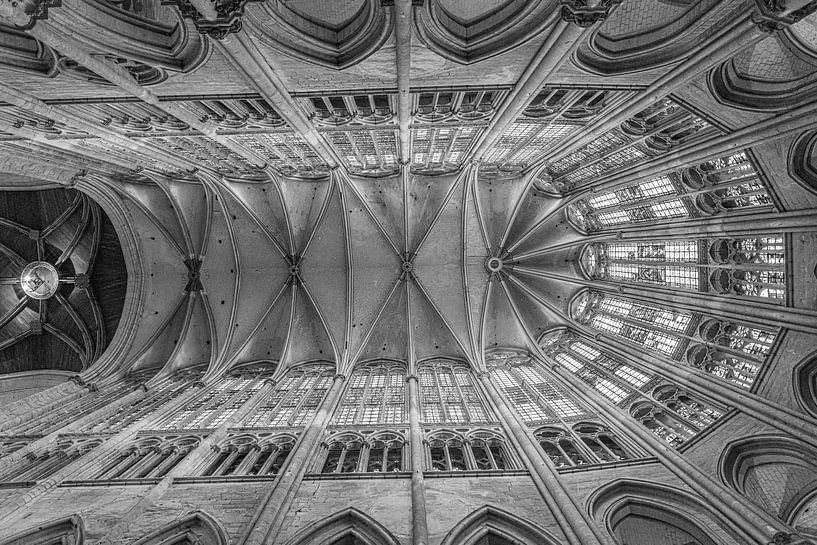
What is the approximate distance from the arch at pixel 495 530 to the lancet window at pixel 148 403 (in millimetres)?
11700

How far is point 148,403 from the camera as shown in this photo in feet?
57.1

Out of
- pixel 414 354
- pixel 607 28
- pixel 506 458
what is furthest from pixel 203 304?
pixel 607 28

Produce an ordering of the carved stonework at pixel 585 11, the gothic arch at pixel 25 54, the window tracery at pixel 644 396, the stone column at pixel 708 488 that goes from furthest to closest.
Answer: the window tracery at pixel 644 396 < the gothic arch at pixel 25 54 < the stone column at pixel 708 488 < the carved stonework at pixel 585 11

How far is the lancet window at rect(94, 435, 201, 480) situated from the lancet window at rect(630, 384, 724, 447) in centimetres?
1356

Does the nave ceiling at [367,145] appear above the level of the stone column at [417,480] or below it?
above

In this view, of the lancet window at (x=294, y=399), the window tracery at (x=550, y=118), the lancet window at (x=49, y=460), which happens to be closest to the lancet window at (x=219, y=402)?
the lancet window at (x=294, y=399)

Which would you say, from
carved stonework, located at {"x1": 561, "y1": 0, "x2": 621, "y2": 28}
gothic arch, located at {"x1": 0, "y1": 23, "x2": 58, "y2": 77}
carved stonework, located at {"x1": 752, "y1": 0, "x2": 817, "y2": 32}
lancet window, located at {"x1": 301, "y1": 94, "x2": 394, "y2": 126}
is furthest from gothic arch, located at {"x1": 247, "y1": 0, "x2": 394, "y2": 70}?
carved stonework, located at {"x1": 752, "y1": 0, "x2": 817, "y2": 32}

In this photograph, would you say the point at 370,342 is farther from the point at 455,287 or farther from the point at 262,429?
the point at 262,429

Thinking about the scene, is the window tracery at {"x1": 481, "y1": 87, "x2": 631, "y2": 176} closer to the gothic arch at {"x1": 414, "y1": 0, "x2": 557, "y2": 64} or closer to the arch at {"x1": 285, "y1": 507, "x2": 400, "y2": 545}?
the gothic arch at {"x1": 414, "y1": 0, "x2": 557, "y2": 64}

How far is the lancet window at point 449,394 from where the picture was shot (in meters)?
15.6

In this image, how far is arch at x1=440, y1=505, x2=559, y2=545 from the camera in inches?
344

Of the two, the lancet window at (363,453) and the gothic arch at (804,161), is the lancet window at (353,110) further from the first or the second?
the gothic arch at (804,161)

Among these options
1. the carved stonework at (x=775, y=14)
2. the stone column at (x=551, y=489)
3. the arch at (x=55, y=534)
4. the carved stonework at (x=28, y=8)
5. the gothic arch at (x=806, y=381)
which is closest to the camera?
the carved stonework at (x=28, y=8)

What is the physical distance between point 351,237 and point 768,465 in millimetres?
19087
